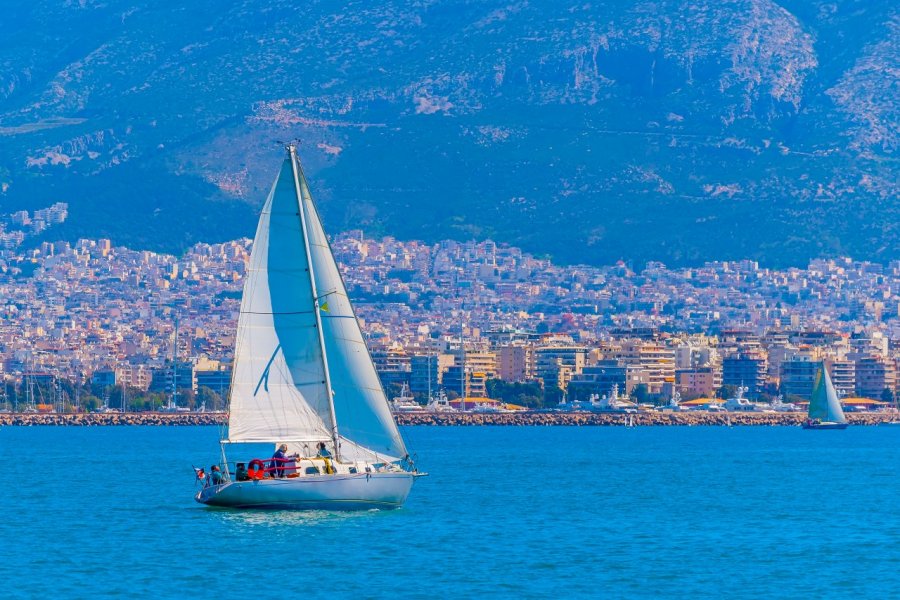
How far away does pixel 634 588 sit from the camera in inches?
1382

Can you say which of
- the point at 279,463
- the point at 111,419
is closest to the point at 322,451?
the point at 279,463

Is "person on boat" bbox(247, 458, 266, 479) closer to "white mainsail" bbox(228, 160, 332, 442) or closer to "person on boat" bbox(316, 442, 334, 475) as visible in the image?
"white mainsail" bbox(228, 160, 332, 442)

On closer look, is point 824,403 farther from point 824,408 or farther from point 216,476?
point 216,476

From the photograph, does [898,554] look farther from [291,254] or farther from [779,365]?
[779,365]

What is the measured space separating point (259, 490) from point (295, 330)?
3.10 meters

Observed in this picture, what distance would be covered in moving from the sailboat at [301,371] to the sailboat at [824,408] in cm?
9198

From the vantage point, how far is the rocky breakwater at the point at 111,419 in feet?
491

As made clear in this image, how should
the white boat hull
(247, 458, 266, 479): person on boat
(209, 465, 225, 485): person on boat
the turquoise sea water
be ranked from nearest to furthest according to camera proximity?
the turquoise sea water < the white boat hull < (247, 458, 266, 479): person on boat < (209, 465, 225, 485): person on boat

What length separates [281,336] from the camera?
42812 millimetres

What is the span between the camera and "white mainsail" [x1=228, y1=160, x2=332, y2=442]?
42531 millimetres

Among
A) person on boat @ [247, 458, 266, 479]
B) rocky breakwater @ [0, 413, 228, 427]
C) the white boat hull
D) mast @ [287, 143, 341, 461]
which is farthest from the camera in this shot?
rocky breakwater @ [0, 413, 228, 427]

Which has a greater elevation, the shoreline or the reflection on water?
the shoreline

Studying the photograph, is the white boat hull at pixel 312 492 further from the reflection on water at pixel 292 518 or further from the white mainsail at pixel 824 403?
the white mainsail at pixel 824 403

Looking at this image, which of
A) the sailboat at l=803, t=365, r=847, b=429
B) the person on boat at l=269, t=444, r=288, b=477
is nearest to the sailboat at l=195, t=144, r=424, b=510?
the person on boat at l=269, t=444, r=288, b=477
